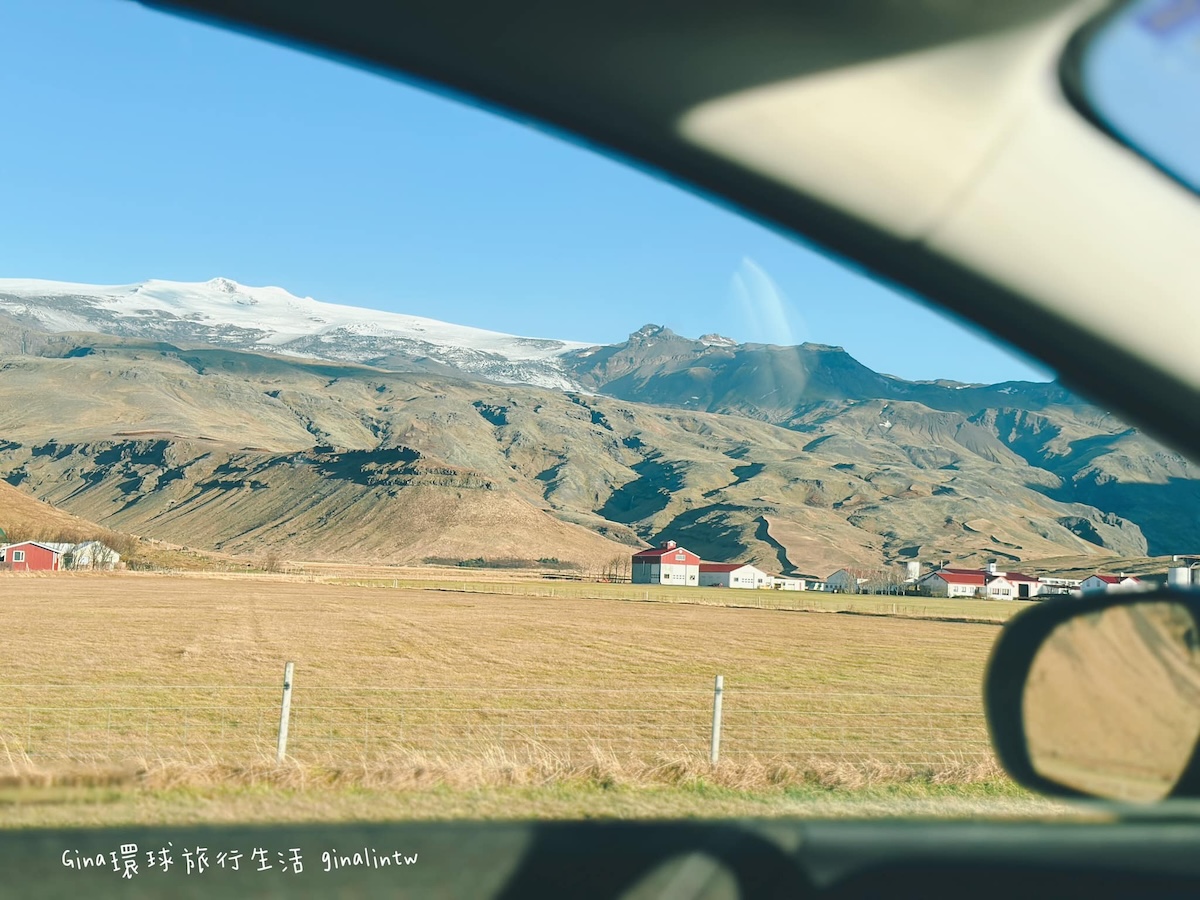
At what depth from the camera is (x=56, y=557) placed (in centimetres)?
12338

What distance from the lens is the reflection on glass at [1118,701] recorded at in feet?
7.76

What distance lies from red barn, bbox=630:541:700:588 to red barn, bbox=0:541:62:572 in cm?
8093

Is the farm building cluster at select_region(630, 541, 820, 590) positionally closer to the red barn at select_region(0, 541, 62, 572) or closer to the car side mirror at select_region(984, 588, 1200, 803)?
the red barn at select_region(0, 541, 62, 572)

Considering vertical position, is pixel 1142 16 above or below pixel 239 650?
above

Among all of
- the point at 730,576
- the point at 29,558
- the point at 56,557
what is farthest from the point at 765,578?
the point at 29,558

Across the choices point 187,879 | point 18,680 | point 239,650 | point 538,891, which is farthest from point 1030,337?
point 239,650

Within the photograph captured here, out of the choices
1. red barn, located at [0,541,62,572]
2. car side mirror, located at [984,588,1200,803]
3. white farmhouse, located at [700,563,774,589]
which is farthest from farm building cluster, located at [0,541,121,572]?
car side mirror, located at [984,588,1200,803]

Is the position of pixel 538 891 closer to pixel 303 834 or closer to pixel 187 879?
pixel 303 834

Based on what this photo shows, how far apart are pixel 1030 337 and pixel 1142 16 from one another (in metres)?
0.77

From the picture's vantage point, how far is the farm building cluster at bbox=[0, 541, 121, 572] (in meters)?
120

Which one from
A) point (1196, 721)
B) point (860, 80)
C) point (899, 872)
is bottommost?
point (899, 872)

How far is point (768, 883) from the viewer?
2678 mm

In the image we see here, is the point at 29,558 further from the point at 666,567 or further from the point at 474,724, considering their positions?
the point at 474,724

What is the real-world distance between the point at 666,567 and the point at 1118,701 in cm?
16353
